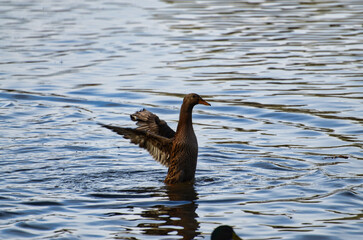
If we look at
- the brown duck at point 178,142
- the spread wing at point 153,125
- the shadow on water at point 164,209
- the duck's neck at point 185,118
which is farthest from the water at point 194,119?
the duck's neck at point 185,118

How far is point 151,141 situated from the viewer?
962cm

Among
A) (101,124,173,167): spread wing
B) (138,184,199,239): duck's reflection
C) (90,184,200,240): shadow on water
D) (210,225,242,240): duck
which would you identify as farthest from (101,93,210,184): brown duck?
(210,225,242,240): duck

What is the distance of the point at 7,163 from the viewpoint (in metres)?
10.2

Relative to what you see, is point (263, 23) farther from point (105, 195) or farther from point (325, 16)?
point (105, 195)

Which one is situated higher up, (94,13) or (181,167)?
(94,13)

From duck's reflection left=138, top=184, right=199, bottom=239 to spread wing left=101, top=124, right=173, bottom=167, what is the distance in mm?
742

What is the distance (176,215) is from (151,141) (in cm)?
188

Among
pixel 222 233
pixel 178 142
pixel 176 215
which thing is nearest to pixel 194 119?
pixel 178 142

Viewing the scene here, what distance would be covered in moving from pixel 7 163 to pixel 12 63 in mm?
8414

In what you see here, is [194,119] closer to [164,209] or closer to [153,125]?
[153,125]

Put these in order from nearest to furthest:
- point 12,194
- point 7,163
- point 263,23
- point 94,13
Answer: point 12,194
point 7,163
point 263,23
point 94,13

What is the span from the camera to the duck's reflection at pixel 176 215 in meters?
7.38

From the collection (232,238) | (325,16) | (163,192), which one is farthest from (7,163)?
(325,16)

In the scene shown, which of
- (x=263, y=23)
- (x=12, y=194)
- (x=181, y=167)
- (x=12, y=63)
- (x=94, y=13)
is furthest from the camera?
(x=94, y=13)
